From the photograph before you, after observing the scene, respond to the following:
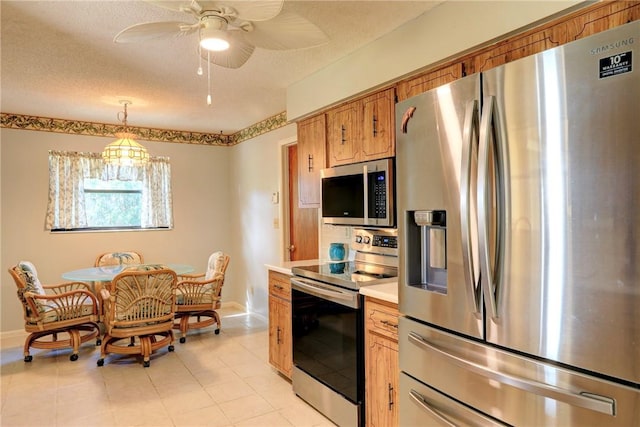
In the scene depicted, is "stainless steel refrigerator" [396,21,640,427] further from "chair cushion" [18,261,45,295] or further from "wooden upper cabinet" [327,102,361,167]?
"chair cushion" [18,261,45,295]

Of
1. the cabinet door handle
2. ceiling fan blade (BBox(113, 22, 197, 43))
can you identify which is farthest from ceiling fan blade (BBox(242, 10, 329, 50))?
the cabinet door handle

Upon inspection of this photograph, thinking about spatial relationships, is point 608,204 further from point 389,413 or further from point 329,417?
point 329,417

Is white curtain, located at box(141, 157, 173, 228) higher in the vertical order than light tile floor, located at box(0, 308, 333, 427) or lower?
higher

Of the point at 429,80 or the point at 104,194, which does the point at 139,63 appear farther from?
the point at 104,194

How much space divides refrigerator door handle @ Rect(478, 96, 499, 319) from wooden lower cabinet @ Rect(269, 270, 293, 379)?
6.26 ft

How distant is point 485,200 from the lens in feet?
4.60

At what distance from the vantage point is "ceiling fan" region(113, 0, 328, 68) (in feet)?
5.11

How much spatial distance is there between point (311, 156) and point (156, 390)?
2.19m

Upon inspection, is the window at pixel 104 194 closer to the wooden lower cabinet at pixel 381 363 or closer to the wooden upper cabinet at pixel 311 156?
the wooden upper cabinet at pixel 311 156

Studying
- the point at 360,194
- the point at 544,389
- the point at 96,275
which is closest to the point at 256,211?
the point at 96,275

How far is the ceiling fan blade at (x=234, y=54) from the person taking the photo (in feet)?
6.55

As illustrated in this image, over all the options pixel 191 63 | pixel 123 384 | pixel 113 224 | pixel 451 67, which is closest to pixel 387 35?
pixel 451 67

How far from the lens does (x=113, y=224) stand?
5.11 meters

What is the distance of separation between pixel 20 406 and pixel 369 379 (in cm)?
247
